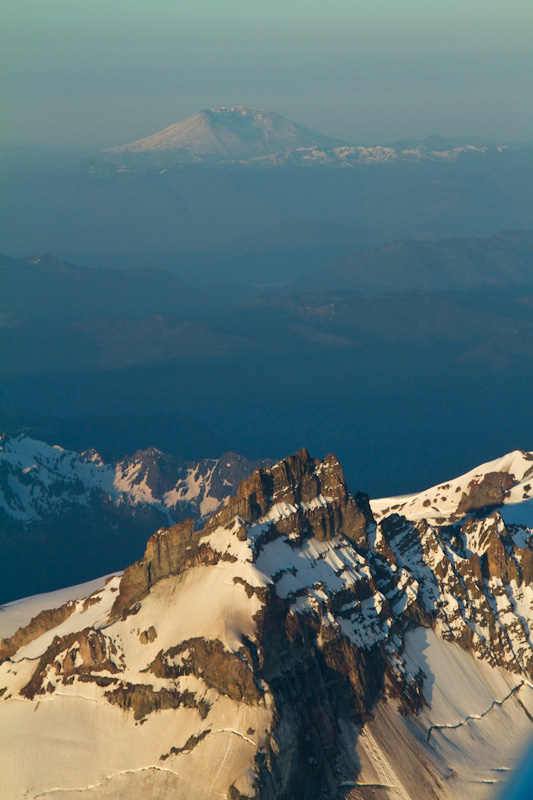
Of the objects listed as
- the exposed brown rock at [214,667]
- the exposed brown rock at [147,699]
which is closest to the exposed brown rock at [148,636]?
the exposed brown rock at [214,667]

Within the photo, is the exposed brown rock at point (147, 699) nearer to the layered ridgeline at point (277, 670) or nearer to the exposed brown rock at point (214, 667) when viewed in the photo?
the layered ridgeline at point (277, 670)

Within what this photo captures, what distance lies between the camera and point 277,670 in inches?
5133

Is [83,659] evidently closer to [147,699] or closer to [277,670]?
[147,699]

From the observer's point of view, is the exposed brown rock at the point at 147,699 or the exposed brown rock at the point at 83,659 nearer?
the exposed brown rock at the point at 147,699

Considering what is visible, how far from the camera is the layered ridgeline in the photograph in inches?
4877

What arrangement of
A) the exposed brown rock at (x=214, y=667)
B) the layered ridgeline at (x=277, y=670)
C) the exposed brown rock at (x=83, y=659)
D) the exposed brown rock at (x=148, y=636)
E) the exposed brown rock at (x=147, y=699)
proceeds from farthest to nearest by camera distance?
the exposed brown rock at (x=148, y=636) < the exposed brown rock at (x=83, y=659) < the exposed brown rock at (x=147, y=699) < the exposed brown rock at (x=214, y=667) < the layered ridgeline at (x=277, y=670)

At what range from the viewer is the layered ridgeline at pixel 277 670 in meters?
124

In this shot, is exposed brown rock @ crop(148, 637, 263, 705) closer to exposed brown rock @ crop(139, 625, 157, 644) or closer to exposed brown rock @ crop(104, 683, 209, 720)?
exposed brown rock @ crop(104, 683, 209, 720)

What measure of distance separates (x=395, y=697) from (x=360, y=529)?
86.1 ft

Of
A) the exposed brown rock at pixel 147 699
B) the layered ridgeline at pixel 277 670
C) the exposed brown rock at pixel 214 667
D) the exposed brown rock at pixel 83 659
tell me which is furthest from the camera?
the exposed brown rock at pixel 83 659

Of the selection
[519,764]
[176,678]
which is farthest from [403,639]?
[176,678]

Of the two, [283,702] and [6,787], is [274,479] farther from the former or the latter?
[6,787]

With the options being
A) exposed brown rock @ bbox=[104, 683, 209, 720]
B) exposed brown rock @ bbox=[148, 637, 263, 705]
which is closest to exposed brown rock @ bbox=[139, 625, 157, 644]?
exposed brown rock @ bbox=[148, 637, 263, 705]

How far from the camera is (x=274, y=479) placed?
502ft
